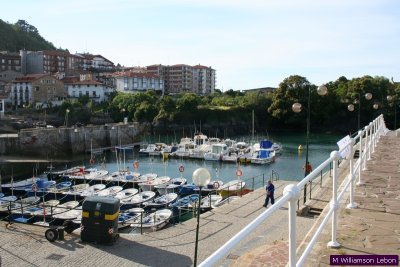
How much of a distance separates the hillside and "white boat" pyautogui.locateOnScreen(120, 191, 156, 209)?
123m

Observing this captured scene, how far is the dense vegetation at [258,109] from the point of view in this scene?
87.2m

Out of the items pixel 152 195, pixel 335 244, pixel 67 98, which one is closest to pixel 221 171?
pixel 152 195

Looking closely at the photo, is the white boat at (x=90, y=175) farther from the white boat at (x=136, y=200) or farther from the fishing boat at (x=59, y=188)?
the white boat at (x=136, y=200)

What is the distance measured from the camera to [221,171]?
47062mm

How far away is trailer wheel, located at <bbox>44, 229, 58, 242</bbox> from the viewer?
1536cm

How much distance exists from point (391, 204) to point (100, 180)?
3388 cm

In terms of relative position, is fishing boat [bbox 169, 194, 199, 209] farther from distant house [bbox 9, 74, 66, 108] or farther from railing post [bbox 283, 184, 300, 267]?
distant house [bbox 9, 74, 66, 108]

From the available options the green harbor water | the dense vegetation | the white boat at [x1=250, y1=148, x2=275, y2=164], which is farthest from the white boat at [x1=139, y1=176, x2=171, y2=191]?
the dense vegetation

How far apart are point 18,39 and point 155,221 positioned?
137 meters

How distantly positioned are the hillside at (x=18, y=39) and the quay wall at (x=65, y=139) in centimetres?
8524

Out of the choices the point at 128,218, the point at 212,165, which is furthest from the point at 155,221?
the point at 212,165

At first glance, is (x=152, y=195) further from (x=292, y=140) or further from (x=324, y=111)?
(x=324, y=111)

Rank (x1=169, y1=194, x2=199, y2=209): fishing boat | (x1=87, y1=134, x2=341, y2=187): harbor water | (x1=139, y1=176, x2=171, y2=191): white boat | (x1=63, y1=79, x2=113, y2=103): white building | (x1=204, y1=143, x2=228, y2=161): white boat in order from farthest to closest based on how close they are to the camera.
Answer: (x1=63, y1=79, x2=113, y2=103): white building, (x1=204, y1=143, x2=228, y2=161): white boat, (x1=87, y1=134, x2=341, y2=187): harbor water, (x1=139, y1=176, x2=171, y2=191): white boat, (x1=169, y1=194, x2=199, y2=209): fishing boat

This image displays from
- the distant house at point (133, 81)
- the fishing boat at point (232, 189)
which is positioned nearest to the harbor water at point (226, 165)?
the fishing boat at point (232, 189)
